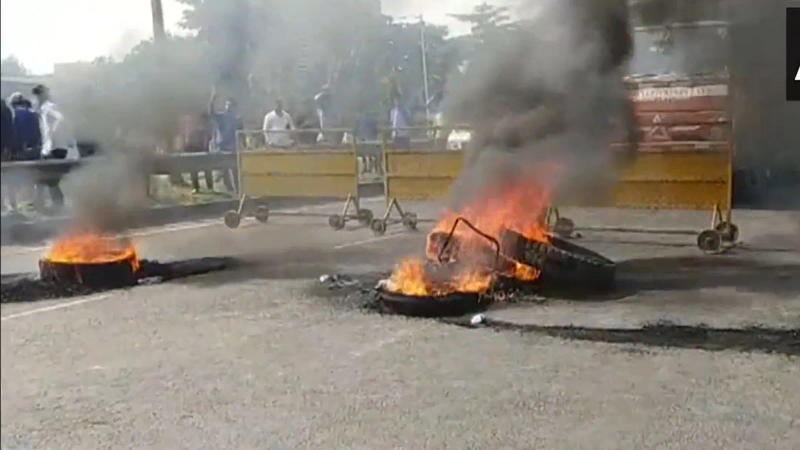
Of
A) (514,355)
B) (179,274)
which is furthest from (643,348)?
(179,274)

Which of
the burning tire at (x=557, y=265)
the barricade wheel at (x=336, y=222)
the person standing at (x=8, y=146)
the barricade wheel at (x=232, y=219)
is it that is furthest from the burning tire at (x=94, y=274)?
the burning tire at (x=557, y=265)

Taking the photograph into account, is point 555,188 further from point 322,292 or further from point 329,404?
point 329,404

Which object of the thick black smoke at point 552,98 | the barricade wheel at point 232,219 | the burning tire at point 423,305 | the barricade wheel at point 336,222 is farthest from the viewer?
the barricade wheel at point 336,222

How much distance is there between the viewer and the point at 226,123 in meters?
1.19

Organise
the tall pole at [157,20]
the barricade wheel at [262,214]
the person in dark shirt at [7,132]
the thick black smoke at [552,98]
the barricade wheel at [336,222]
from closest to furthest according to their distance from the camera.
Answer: the person in dark shirt at [7,132]
the tall pole at [157,20]
the barricade wheel at [262,214]
the thick black smoke at [552,98]
the barricade wheel at [336,222]

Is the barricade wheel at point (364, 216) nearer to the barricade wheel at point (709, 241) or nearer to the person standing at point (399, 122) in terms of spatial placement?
the person standing at point (399, 122)

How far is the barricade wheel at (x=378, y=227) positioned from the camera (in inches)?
88.7

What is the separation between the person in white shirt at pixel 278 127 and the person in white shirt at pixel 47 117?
1.76ft

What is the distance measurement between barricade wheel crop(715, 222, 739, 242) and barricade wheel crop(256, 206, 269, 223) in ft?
4.14

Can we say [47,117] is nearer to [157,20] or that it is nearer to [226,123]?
[157,20]

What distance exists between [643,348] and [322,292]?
29.7 inches

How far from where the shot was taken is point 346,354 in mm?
1842

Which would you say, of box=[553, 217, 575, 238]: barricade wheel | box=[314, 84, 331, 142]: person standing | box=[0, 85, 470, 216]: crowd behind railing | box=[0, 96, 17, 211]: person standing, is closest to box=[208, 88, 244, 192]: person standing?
box=[0, 85, 470, 216]: crowd behind railing

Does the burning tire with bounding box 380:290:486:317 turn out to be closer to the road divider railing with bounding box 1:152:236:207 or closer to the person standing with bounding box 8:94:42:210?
the road divider railing with bounding box 1:152:236:207
